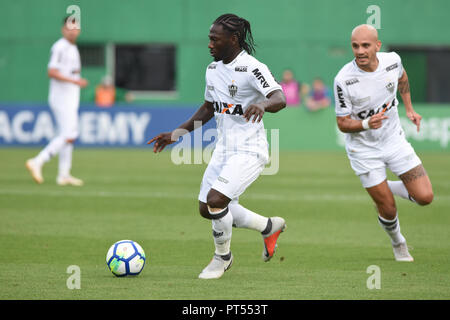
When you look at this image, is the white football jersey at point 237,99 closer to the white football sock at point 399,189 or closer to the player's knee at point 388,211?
the player's knee at point 388,211

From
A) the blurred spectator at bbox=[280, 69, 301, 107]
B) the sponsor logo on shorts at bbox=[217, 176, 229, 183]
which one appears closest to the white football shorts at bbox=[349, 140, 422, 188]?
the sponsor logo on shorts at bbox=[217, 176, 229, 183]

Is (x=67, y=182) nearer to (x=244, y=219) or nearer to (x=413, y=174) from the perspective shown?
(x=244, y=219)

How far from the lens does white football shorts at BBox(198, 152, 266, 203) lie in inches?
297

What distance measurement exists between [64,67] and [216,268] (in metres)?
8.41

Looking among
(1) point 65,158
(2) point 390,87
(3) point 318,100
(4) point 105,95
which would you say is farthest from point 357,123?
(4) point 105,95

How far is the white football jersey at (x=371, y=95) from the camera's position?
842 cm

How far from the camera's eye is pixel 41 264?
318 inches

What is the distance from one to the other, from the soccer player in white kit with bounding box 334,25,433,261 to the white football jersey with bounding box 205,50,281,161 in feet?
3.58

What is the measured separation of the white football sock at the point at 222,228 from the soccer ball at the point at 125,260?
0.70m

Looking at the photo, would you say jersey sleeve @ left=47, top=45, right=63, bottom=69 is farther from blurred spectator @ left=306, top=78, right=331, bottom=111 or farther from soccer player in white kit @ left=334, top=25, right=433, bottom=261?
blurred spectator @ left=306, top=78, right=331, bottom=111

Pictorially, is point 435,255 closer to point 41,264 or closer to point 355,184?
point 41,264

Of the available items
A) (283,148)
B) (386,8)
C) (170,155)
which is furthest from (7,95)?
(386,8)

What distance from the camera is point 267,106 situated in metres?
7.16

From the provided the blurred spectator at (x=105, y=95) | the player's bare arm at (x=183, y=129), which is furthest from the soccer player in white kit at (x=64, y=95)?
the blurred spectator at (x=105, y=95)
